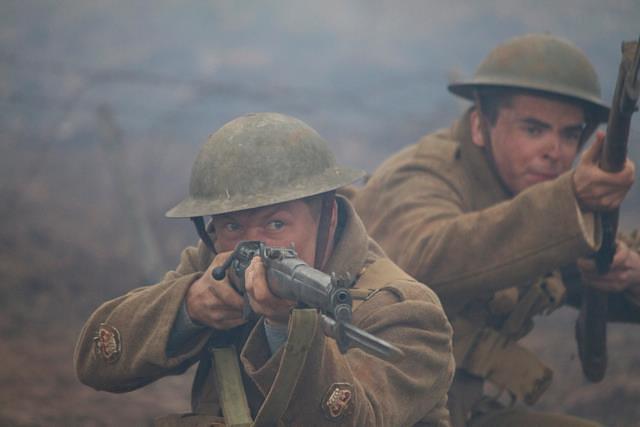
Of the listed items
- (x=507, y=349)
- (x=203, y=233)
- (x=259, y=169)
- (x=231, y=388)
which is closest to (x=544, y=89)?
(x=507, y=349)

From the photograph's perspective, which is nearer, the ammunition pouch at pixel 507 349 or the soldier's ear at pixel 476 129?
the ammunition pouch at pixel 507 349

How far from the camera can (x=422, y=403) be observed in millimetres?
4027

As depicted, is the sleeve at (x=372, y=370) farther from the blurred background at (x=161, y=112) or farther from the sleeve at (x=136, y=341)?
the blurred background at (x=161, y=112)

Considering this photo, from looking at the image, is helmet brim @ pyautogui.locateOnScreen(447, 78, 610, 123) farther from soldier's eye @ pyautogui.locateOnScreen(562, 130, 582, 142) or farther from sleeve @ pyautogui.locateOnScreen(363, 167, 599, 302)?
sleeve @ pyautogui.locateOnScreen(363, 167, 599, 302)

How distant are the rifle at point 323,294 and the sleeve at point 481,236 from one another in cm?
205

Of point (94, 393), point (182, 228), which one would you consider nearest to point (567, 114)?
point (94, 393)

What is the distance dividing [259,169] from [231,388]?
947mm

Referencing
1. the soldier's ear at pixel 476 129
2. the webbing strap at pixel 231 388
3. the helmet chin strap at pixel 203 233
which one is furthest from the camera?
the soldier's ear at pixel 476 129

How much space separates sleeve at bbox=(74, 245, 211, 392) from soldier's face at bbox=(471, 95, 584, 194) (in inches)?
99.2

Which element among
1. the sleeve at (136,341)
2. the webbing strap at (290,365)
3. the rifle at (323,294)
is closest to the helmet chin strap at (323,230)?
the sleeve at (136,341)

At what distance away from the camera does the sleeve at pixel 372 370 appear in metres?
3.53

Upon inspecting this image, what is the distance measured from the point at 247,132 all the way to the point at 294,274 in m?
1.30

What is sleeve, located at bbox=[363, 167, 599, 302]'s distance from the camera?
520 centimetres

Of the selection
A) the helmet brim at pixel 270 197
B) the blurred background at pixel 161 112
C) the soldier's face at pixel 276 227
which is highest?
the helmet brim at pixel 270 197
